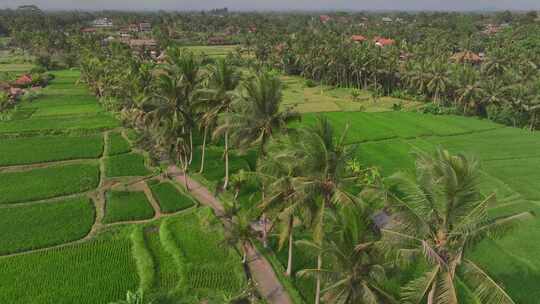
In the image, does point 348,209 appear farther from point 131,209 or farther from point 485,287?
point 131,209

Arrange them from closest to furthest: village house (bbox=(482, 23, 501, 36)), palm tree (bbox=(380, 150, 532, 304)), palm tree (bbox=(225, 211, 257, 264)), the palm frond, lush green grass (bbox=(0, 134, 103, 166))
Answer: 1. the palm frond
2. palm tree (bbox=(380, 150, 532, 304))
3. palm tree (bbox=(225, 211, 257, 264))
4. lush green grass (bbox=(0, 134, 103, 166))
5. village house (bbox=(482, 23, 501, 36))

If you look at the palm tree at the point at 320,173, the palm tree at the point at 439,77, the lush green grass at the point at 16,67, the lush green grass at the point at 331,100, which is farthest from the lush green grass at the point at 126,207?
the lush green grass at the point at 16,67

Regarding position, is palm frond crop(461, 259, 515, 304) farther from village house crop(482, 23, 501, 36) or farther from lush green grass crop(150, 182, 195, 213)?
village house crop(482, 23, 501, 36)

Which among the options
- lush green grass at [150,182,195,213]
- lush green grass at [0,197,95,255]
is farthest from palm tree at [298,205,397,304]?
lush green grass at [0,197,95,255]

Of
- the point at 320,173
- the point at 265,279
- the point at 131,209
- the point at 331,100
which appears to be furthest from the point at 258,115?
the point at 331,100

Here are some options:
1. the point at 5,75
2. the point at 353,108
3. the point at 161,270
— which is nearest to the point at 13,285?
the point at 161,270

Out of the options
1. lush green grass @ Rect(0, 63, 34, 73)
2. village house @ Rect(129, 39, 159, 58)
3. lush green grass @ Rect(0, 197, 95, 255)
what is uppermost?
village house @ Rect(129, 39, 159, 58)
